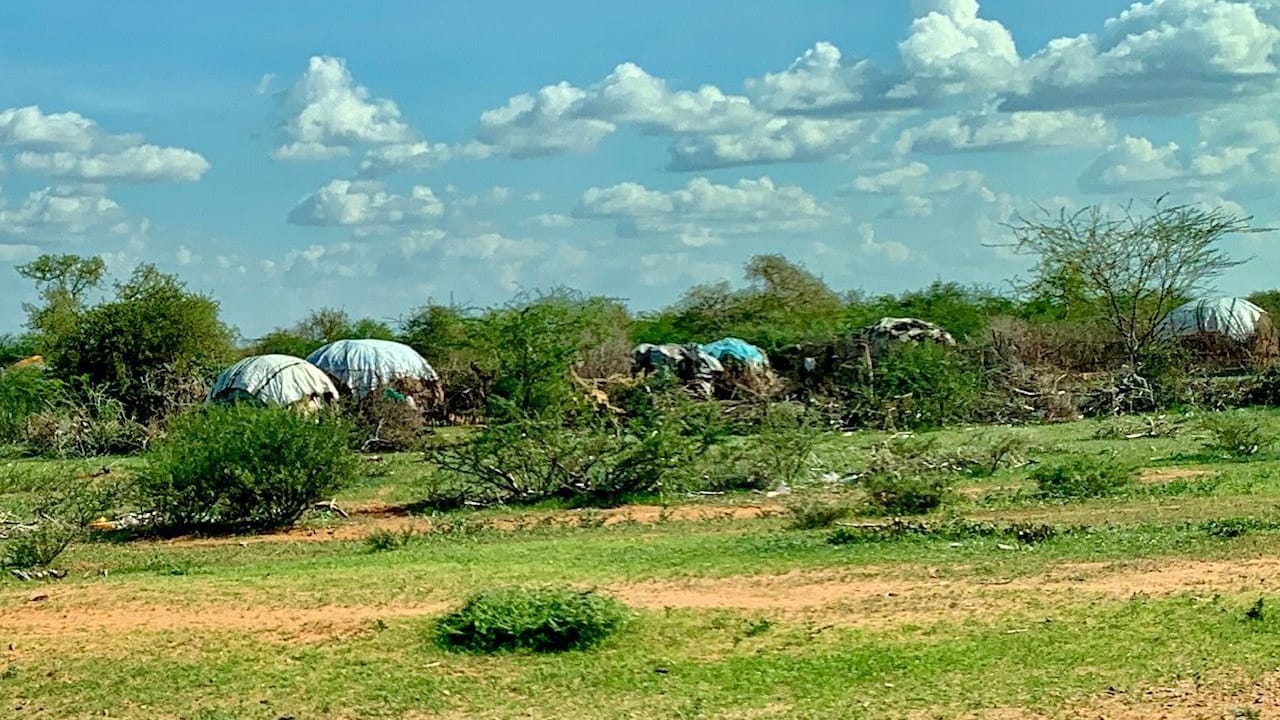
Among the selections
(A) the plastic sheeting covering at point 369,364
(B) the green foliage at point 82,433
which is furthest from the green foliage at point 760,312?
(B) the green foliage at point 82,433

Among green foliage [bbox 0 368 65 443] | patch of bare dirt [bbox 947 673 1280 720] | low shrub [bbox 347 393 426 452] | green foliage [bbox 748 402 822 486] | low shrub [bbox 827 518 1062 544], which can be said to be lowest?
patch of bare dirt [bbox 947 673 1280 720]

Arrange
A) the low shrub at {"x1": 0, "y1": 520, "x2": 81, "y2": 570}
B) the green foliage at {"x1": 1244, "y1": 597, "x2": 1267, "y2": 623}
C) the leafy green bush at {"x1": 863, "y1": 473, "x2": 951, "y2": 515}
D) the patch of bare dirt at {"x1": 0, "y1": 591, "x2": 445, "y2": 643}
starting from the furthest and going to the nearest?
the leafy green bush at {"x1": 863, "y1": 473, "x2": 951, "y2": 515} < the low shrub at {"x1": 0, "y1": 520, "x2": 81, "y2": 570} < the patch of bare dirt at {"x1": 0, "y1": 591, "x2": 445, "y2": 643} < the green foliage at {"x1": 1244, "y1": 597, "x2": 1267, "y2": 623}

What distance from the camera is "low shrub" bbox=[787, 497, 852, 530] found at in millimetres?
13984

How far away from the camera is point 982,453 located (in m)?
19.9

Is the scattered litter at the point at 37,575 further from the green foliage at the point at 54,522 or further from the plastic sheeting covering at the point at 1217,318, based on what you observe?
the plastic sheeting covering at the point at 1217,318

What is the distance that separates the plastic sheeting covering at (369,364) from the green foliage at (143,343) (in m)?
2.33

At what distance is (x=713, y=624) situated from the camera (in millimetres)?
9234

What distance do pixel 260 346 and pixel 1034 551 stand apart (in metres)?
30.0

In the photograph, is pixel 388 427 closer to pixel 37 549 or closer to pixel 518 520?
pixel 518 520

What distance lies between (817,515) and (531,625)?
575cm

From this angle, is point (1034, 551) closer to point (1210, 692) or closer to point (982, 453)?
point (1210, 692)

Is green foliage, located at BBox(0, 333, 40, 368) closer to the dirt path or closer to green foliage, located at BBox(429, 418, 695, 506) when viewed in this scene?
green foliage, located at BBox(429, 418, 695, 506)

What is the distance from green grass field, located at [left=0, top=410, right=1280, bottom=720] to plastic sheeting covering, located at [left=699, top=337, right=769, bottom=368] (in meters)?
17.5

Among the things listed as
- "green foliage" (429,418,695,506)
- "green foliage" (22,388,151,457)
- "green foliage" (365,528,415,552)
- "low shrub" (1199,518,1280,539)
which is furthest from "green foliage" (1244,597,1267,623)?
"green foliage" (22,388,151,457)
